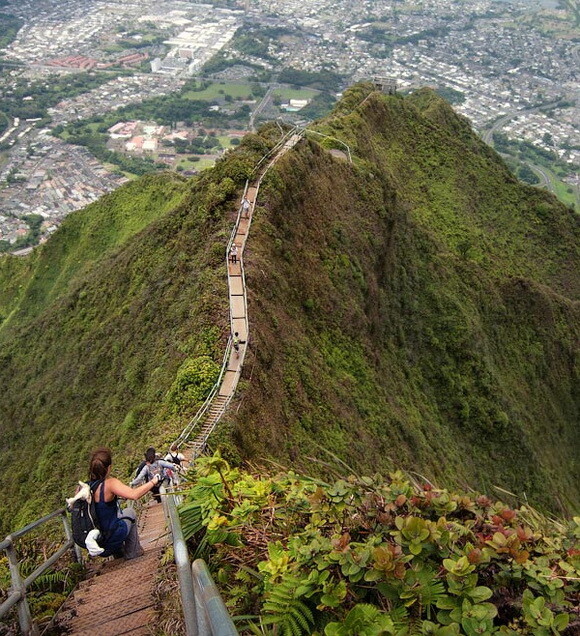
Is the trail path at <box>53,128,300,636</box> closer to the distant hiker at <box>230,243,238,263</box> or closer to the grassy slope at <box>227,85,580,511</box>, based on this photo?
the grassy slope at <box>227,85,580,511</box>

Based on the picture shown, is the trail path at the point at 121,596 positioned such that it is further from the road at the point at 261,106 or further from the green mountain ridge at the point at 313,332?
the road at the point at 261,106

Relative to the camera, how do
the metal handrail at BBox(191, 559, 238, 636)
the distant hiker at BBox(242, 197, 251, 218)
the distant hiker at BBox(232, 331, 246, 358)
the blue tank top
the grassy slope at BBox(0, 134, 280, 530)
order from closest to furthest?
the metal handrail at BBox(191, 559, 238, 636), the blue tank top, the distant hiker at BBox(232, 331, 246, 358), the grassy slope at BBox(0, 134, 280, 530), the distant hiker at BBox(242, 197, 251, 218)

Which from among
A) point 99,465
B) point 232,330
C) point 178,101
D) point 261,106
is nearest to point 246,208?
point 232,330

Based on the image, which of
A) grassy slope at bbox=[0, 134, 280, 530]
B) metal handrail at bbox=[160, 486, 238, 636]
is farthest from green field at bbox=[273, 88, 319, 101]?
metal handrail at bbox=[160, 486, 238, 636]

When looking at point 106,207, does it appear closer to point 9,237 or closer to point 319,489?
point 9,237

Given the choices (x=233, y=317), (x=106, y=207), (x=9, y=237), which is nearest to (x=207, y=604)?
(x=233, y=317)
